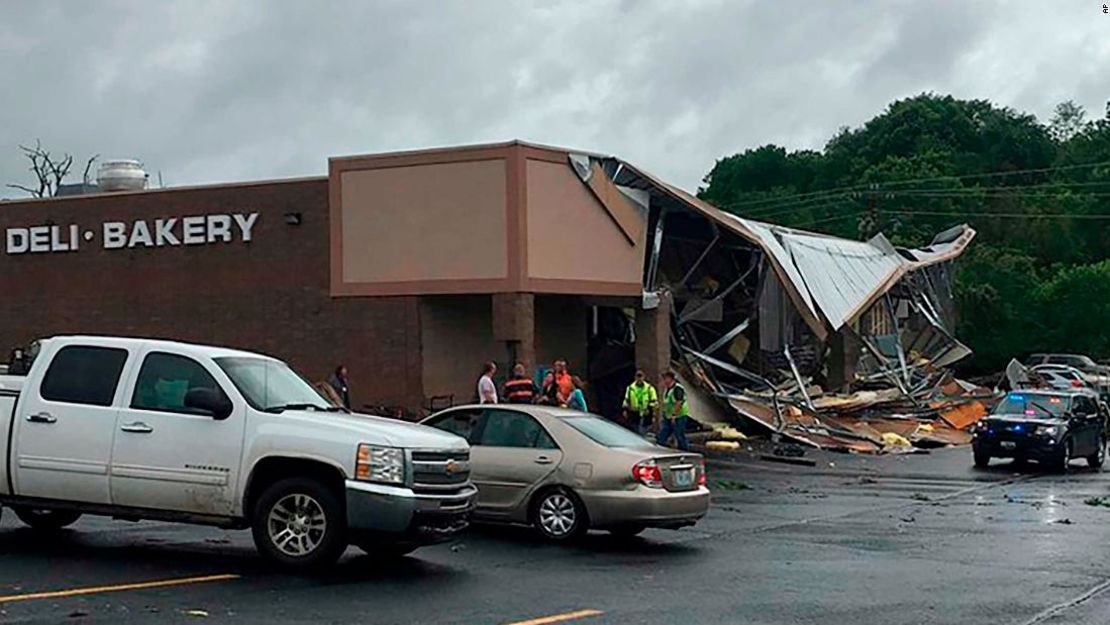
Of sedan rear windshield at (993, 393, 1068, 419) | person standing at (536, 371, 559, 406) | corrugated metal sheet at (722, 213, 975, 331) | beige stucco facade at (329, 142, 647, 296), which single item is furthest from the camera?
corrugated metal sheet at (722, 213, 975, 331)

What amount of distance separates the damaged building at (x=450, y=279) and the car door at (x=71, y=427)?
674 inches

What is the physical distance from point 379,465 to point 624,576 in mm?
2340

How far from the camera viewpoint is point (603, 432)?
51.1 feet

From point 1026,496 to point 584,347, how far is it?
15.1 metres

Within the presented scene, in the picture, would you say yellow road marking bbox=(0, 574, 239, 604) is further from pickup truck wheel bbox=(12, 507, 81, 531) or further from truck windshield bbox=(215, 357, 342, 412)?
pickup truck wheel bbox=(12, 507, 81, 531)

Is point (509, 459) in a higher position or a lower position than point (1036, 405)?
lower

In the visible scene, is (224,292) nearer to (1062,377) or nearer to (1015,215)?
(1062,377)

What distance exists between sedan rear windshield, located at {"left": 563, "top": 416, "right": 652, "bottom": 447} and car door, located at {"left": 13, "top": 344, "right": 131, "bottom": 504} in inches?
189

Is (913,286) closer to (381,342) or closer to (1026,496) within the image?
(381,342)

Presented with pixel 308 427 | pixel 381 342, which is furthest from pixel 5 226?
pixel 308 427

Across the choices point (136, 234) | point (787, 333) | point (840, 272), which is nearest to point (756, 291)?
point (787, 333)

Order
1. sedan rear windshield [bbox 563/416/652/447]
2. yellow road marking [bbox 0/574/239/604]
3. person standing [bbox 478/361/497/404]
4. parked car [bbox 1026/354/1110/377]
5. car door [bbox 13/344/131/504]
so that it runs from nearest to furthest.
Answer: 1. yellow road marking [bbox 0/574/239/604]
2. car door [bbox 13/344/131/504]
3. sedan rear windshield [bbox 563/416/652/447]
4. person standing [bbox 478/361/497/404]
5. parked car [bbox 1026/354/1110/377]

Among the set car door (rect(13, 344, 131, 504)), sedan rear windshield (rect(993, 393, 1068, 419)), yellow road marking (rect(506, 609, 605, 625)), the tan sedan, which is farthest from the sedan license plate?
sedan rear windshield (rect(993, 393, 1068, 419))

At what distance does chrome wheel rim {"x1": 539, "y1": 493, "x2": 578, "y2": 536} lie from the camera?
49.1 ft
